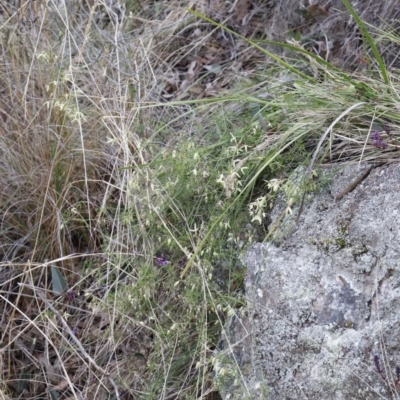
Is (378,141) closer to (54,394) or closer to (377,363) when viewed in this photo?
(377,363)

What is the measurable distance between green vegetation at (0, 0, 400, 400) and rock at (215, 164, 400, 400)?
7cm

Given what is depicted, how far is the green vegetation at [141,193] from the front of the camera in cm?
199

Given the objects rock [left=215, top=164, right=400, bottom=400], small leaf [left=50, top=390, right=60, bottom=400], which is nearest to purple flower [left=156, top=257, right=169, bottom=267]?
rock [left=215, top=164, right=400, bottom=400]

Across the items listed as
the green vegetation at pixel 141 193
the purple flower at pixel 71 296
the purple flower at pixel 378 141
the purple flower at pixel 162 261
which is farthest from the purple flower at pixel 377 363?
the purple flower at pixel 71 296

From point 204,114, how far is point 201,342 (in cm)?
97

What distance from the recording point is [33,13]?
2.82 m

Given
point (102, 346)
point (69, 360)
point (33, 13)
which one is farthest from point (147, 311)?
point (33, 13)

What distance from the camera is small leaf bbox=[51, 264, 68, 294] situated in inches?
91.5

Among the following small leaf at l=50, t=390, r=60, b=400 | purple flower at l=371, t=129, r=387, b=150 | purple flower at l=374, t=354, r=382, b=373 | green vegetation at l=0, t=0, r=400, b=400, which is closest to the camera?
purple flower at l=374, t=354, r=382, b=373

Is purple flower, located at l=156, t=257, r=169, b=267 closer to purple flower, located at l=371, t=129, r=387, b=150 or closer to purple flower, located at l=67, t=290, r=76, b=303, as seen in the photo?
purple flower, located at l=67, t=290, r=76, b=303

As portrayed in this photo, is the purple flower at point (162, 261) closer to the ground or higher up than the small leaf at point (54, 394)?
higher up

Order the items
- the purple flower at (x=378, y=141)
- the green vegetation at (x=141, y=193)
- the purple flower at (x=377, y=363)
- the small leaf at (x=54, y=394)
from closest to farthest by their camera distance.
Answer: the purple flower at (x=377, y=363), the purple flower at (x=378, y=141), the green vegetation at (x=141, y=193), the small leaf at (x=54, y=394)

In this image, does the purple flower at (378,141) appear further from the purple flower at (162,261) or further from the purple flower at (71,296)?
the purple flower at (71,296)

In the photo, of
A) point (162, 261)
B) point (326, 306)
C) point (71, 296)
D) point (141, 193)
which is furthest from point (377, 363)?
point (71, 296)
